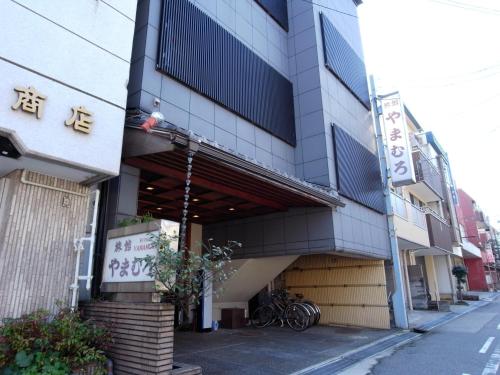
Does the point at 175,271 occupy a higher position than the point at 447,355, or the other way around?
the point at 175,271

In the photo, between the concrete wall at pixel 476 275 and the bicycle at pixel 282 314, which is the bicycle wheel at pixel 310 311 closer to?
Result: the bicycle at pixel 282 314

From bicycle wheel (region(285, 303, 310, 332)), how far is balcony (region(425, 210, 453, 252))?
1093 cm

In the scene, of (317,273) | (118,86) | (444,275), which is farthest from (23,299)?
(444,275)

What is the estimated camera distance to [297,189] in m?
9.19

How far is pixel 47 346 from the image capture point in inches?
184

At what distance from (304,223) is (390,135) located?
6.85m

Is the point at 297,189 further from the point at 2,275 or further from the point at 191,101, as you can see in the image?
the point at 2,275

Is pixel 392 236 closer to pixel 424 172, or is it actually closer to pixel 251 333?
pixel 251 333

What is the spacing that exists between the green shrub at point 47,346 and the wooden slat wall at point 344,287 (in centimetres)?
1067

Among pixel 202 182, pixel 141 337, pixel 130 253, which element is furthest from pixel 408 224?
pixel 141 337

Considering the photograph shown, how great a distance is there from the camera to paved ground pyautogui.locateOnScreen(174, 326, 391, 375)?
24.0 ft

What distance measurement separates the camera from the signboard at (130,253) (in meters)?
5.38

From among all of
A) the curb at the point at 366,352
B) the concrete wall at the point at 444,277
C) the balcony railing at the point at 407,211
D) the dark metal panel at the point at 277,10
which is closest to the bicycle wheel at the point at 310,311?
the curb at the point at 366,352

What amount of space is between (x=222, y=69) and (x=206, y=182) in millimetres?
3654
